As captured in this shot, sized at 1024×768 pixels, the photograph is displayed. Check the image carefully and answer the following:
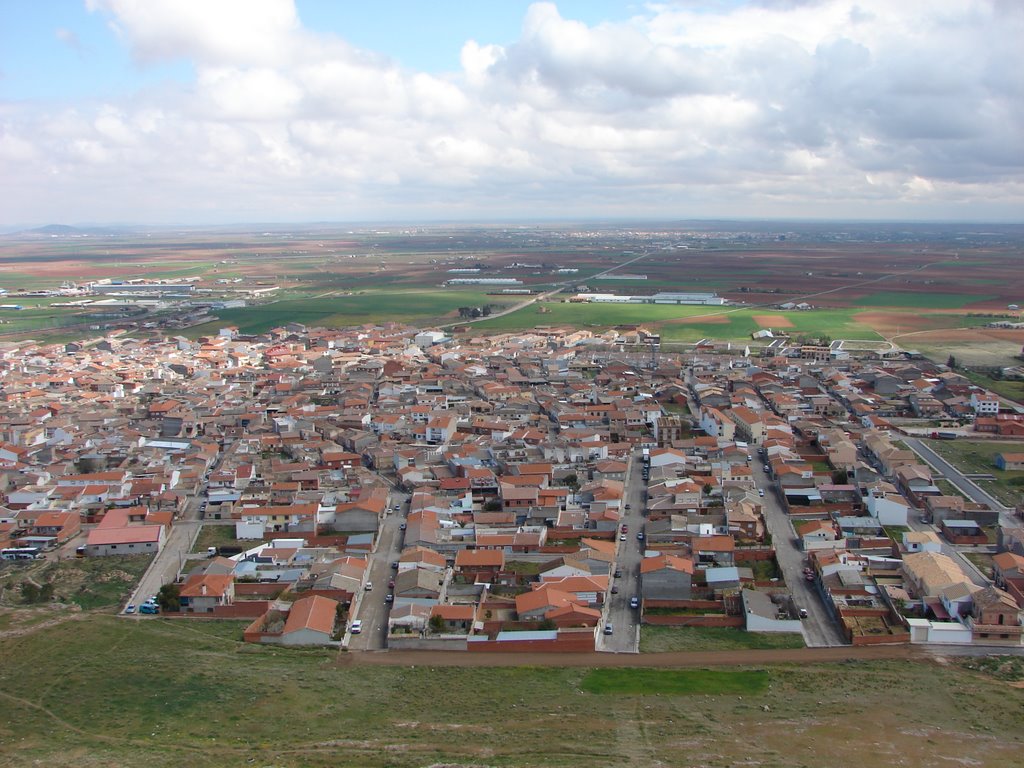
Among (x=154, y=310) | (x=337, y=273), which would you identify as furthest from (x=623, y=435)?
(x=337, y=273)

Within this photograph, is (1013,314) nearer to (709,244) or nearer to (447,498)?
(447,498)

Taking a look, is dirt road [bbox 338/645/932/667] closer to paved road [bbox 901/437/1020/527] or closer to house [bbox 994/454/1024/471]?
paved road [bbox 901/437/1020/527]

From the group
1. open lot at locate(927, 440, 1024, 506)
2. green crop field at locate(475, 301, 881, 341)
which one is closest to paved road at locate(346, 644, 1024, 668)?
open lot at locate(927, 440, 1024, 506)

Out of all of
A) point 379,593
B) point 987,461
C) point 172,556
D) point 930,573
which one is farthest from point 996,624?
point 172,556

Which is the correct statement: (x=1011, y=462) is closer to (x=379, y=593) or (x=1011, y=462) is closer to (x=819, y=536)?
(x=819, y=536)

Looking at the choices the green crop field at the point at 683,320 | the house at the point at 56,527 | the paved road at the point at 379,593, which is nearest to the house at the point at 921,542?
the paved road at the point at 379,593
